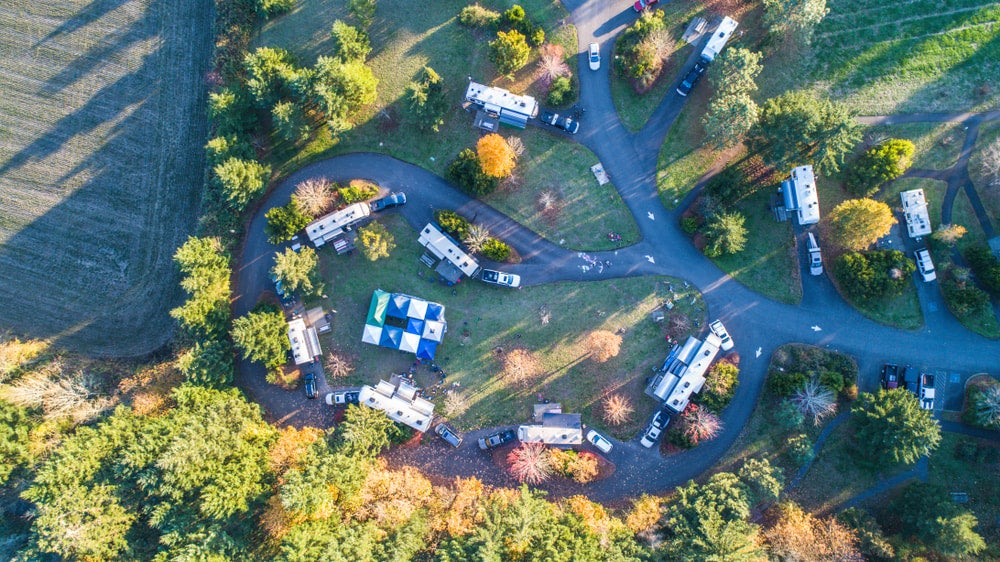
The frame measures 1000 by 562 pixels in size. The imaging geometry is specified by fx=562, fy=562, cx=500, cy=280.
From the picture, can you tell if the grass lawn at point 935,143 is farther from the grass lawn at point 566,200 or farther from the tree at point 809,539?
the tree at point 809,539

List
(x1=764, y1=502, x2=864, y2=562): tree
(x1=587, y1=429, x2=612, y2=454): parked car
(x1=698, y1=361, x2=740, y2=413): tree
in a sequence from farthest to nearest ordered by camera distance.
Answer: (x1=587, y1=429, x2=612, y2=454): parked car, (x1=698, y1=361, x2=740, y2=413): tree, (x1=764, y1=502, x2=864, y2=562): tree

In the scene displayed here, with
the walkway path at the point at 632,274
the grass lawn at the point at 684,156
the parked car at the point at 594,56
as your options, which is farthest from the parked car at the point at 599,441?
the parked car at the point at 594,56

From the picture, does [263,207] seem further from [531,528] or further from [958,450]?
[958,450]

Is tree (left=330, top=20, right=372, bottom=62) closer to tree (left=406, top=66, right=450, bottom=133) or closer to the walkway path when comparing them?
tree (left=406, top=66, right=450, bottom=133)

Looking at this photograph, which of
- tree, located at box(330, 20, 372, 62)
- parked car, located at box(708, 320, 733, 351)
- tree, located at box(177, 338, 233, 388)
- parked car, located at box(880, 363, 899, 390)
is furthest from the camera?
parked car, located at box(708, 320, 733, 351)

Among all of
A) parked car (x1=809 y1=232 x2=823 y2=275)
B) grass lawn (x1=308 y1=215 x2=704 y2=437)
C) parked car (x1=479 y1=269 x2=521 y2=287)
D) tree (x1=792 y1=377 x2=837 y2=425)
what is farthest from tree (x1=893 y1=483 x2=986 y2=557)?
parked car (x1=479 y1=269 x2=521 y2=287)

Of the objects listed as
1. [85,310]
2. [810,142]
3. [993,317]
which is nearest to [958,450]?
[993,317]

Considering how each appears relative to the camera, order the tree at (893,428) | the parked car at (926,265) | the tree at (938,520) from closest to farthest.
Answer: the tree at (938,520)
the tree at (893,428)
the parked car at (926,265)
